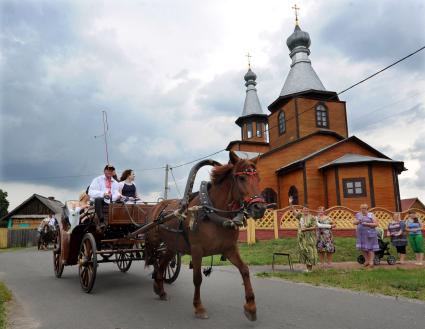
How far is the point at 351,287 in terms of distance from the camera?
25.9ft

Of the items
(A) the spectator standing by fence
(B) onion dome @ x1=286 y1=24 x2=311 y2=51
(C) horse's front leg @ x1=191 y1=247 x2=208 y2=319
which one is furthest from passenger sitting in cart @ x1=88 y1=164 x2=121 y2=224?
(B) onion dome @ x1=286 y1=24 x2=311 y2=51

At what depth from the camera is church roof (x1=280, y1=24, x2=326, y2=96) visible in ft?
113

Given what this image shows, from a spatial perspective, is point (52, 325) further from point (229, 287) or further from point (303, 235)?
point (303, 235)

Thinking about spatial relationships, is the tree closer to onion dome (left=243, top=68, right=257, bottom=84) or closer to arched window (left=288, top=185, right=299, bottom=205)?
onion dome (left=243, top=68, right=257, bottom=84)

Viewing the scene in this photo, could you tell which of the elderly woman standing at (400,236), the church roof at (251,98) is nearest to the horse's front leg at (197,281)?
the elderly woman standing at (400,236)

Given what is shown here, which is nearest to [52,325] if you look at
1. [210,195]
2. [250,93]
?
[210,195]

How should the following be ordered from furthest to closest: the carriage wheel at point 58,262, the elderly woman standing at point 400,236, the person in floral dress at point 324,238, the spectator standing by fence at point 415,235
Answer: the elderly woman standing at point 400,236
the spectator standing by fence at point 415,235
the person in floral dress at point 324,238
the carriage wheel at point 58,262

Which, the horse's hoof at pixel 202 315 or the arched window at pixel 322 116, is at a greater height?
the arched window at pixel 322 116

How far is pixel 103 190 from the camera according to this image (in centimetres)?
822

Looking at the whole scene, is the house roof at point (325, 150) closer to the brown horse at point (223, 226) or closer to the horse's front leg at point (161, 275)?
the horse's front leg at point (161, 275)

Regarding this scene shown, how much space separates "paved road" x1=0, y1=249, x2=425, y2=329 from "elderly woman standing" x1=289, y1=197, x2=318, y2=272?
216 cm

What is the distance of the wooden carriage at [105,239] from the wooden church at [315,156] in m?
14.1

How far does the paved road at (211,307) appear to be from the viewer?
519 cm

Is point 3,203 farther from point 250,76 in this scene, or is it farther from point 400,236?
point 400,236
